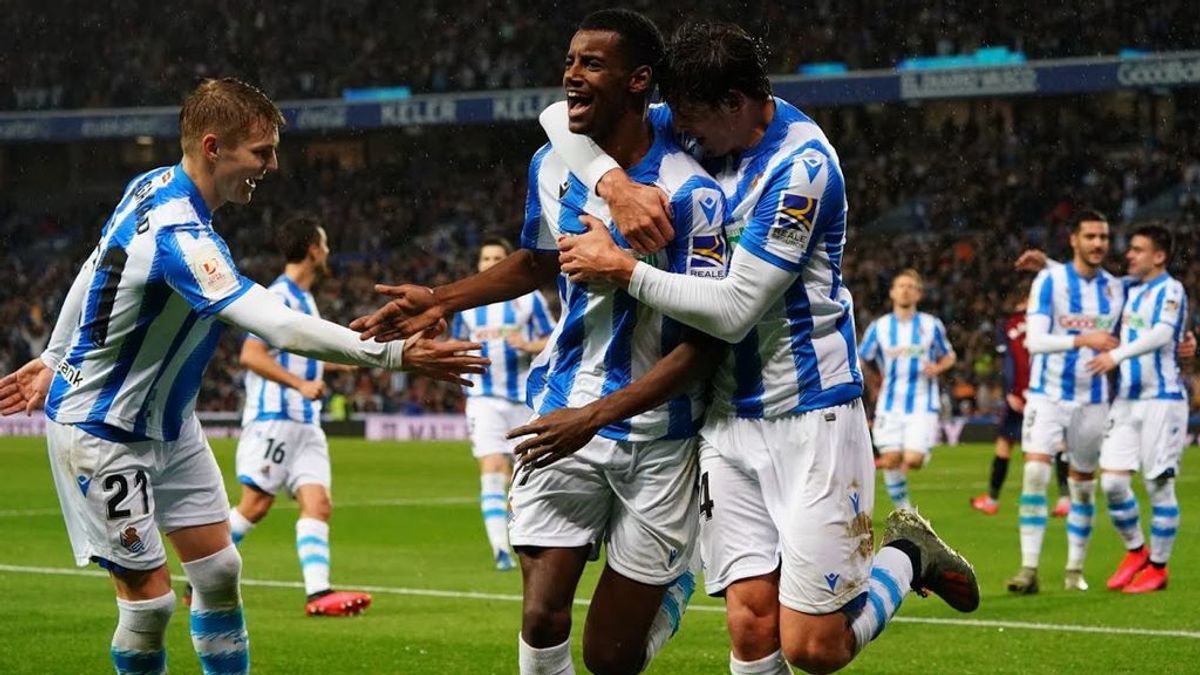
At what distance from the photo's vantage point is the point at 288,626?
9.38 meters

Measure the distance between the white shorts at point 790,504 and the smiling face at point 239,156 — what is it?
5.63ft

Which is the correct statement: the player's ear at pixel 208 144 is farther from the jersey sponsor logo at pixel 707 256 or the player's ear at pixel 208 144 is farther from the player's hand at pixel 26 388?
the jersey sponsor logo at pixel 707 256

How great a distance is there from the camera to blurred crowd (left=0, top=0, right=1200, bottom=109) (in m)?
35.8

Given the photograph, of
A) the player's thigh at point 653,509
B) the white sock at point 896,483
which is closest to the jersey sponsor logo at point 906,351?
the white sock at point 896,483

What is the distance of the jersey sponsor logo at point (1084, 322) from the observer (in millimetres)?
11086

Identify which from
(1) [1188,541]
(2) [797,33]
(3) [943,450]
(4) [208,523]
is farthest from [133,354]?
(2) [797,33]

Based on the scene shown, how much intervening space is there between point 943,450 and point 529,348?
1508cm

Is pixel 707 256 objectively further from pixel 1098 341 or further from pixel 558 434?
pixel 1098 341

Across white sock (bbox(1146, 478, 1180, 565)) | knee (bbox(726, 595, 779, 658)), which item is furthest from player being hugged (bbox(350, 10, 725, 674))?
white sock (bbox(1146, 478, 1180, 565))

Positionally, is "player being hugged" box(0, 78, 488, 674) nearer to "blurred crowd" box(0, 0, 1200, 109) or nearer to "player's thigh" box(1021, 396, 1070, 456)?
"player's thigh" box(1021, 396, 1070, 456)

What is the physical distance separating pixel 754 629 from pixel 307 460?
537 cm

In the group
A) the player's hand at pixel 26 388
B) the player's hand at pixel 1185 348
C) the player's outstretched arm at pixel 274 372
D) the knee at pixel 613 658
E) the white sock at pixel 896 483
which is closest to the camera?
the knee at pixel 613 658

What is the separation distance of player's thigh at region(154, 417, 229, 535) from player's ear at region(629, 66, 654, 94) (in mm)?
1999

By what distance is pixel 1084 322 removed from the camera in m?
11.1
